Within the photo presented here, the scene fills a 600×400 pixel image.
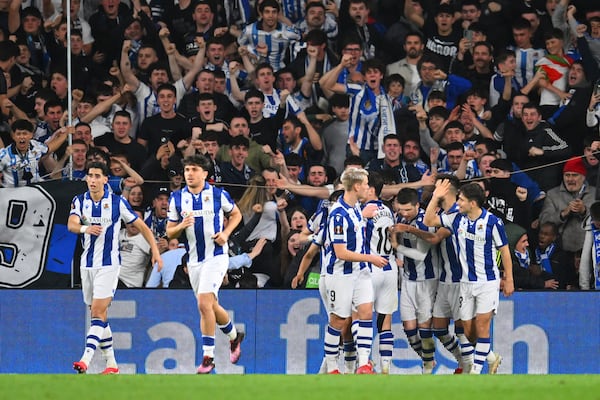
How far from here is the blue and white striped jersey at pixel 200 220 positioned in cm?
1347

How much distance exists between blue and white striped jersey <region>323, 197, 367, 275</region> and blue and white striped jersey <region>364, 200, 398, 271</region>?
0.55m

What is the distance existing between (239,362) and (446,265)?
268cm

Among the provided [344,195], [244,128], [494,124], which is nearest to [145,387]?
[344,195]

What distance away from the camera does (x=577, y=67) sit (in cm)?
1695

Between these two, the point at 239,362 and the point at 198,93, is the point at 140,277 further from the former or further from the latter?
the point at 198,93

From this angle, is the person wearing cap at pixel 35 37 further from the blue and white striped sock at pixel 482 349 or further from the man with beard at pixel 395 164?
the blue and white striped sock at pixel 482 349

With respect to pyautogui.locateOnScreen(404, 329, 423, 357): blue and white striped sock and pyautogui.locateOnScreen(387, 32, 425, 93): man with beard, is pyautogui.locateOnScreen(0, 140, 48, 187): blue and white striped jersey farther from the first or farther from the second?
pyautogui.locateOnScreen(387, 32, 425, 93): man with beard

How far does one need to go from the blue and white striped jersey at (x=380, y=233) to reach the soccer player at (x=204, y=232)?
52.4 inches

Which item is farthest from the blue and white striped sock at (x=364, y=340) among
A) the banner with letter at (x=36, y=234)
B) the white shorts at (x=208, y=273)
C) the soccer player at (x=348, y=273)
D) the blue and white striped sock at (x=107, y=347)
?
the banner with letter at (x=36, y=234)

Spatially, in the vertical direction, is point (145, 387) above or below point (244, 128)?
below

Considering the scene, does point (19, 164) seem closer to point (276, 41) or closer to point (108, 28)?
point (108, 28)

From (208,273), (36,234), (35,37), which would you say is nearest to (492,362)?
(208,273)

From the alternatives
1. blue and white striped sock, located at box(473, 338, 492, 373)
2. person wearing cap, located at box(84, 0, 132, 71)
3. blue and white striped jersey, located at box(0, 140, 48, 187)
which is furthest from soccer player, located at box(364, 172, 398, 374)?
person wearing cap, located at box(84, 0, 132, 71)

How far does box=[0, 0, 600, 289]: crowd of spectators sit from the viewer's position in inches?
595
